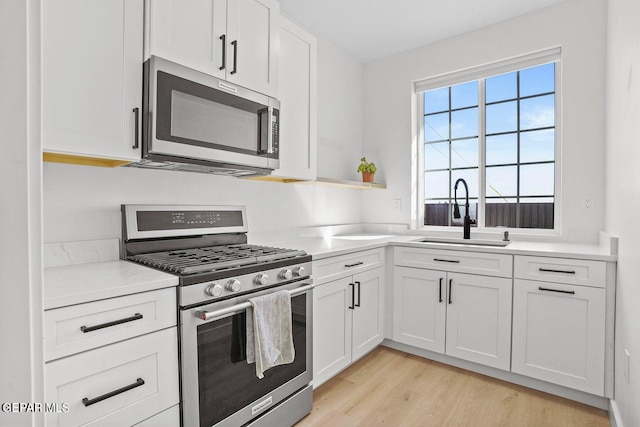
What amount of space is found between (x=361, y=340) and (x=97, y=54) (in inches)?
86.7

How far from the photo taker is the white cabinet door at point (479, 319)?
2230 mm

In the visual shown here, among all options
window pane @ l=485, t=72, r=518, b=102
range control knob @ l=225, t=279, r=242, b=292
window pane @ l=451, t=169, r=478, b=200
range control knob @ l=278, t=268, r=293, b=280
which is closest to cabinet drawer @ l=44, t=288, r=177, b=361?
range control knob @ l=225, t=279, r=242, b=292

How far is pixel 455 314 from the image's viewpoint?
2418 mm

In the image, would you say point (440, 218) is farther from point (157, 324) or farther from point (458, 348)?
point (157, 324)

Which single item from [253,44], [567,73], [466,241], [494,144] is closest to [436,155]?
[494,144]

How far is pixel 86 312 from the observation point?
1063 mm

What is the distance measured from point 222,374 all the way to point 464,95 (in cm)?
300

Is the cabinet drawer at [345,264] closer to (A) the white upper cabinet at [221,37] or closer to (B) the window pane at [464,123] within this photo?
(A) the white upper cabinet at [221,37]

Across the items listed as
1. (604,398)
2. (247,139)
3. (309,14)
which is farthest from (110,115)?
(604,398)

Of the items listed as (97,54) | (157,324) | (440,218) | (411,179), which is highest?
(97,54)

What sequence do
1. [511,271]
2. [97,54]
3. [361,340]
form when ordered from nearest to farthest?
[97,54] < [511,271] < [361,340]

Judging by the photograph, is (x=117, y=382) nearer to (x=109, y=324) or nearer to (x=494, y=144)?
(x=109, y=324)

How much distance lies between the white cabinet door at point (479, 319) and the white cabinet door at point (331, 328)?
768 mm

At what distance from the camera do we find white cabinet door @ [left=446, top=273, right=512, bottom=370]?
7.32 feet
